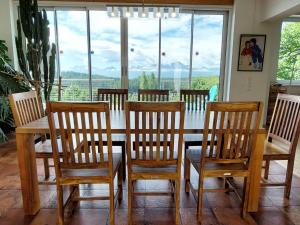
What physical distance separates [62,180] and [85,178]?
17 centimetres

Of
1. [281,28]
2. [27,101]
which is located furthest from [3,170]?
[281,28]

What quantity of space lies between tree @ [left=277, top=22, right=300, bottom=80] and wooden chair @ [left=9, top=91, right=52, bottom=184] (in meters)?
5.00

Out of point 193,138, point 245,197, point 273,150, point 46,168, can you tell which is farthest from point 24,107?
point 273,150

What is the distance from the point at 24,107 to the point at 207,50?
3781 millimetres

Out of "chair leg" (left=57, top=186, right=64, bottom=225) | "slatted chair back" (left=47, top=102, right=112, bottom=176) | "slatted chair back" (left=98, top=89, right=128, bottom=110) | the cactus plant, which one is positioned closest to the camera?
"slatted chair back" (left=47, top=102, right=112, bottom=176)

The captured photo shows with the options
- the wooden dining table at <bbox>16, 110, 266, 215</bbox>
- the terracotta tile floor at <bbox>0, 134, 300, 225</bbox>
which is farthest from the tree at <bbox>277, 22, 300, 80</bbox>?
the wooden dining table at <bbox>16, 110, 266, 215</bbox>

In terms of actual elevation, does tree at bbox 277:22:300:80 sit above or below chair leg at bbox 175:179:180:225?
above

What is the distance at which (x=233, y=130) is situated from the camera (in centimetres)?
171

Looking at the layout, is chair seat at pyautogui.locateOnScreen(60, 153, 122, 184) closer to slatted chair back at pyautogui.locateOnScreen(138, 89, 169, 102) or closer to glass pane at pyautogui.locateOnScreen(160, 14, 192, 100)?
slatted chair back at pyautogui.locateOnScreen(138, 89, 169, 102)

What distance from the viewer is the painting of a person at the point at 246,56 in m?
4.54

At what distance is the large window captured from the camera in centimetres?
459

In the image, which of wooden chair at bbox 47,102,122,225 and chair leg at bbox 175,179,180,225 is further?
chair leg at bbox 175,179,180,225

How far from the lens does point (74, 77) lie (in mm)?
4816

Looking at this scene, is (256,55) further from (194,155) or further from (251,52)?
(194,155)
